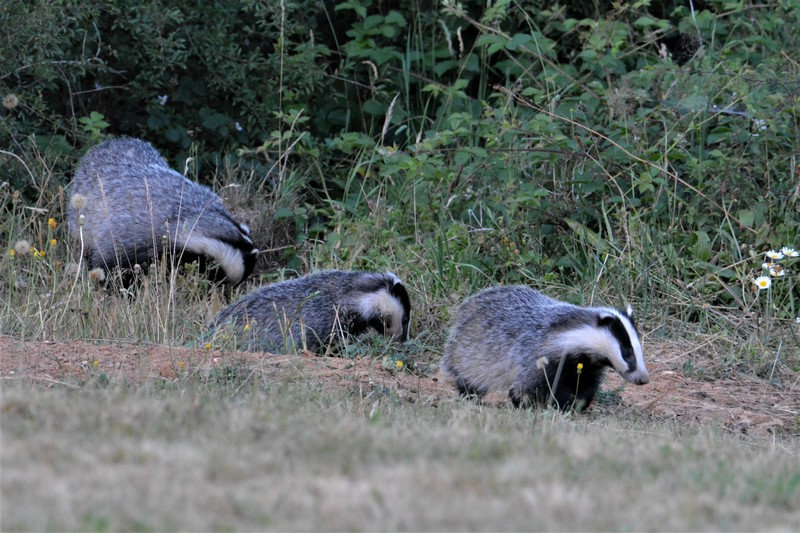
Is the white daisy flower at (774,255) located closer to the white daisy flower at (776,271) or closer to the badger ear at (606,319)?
the white daisy flower at (776,271)

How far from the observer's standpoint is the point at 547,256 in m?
9.69

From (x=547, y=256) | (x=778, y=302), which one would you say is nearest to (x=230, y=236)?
(x=547, y=256)

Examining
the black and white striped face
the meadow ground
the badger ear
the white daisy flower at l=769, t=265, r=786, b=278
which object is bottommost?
the white daisy flower at l=769, t=265, r=786, b=278

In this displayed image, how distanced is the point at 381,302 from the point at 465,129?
8.50ft

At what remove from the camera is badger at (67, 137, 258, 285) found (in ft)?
30.5

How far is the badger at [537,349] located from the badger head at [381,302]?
83cm

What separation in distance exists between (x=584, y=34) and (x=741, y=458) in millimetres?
6878

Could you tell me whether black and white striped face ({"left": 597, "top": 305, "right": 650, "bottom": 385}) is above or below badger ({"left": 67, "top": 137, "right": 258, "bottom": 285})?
above

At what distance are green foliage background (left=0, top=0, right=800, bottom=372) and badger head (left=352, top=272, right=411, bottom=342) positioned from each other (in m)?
0.59

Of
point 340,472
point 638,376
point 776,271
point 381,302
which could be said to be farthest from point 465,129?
point 340,472

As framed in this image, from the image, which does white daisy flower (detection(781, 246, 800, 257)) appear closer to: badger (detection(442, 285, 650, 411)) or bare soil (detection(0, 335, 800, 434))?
bare soil (detection(0, 335, 800, 434))

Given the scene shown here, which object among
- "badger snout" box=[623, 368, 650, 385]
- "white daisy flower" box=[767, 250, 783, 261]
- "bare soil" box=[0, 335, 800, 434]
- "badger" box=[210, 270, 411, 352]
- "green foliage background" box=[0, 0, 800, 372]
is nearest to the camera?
"bare soil" box=[0, 335, 800, 434]

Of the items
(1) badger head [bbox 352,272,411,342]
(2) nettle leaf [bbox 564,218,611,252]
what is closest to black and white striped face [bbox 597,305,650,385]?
(1) badger head [bbox 352,272,411,342]

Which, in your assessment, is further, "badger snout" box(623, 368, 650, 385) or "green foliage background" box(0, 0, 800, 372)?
"green foliage background" box(0, 0, 800, 372)
